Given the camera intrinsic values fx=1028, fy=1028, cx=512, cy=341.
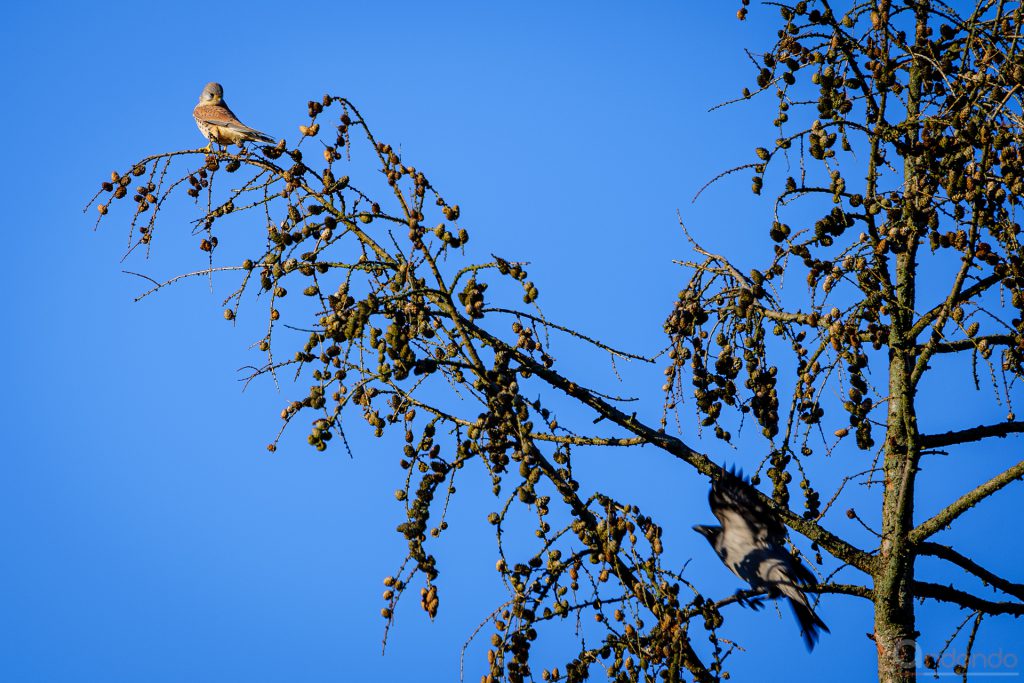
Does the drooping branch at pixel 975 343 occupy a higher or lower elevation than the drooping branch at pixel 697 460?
higher

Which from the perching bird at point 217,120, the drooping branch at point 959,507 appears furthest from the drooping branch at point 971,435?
the perching bird at point 217,120

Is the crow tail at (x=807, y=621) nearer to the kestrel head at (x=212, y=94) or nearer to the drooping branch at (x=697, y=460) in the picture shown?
the drooping branch at (x=697, y=460)

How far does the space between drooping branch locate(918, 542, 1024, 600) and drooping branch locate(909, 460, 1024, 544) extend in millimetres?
81

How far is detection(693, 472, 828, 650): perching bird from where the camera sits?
5.04 meters

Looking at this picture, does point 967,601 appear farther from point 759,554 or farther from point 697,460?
point 697,460

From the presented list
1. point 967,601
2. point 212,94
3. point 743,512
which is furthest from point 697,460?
point 212,94

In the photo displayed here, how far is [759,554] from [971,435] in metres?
1.20

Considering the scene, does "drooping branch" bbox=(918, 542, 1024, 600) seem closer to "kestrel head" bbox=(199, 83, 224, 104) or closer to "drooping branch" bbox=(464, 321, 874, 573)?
"drooping branch" bbox=(464, 321, 874, 573)

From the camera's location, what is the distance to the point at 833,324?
151 inches

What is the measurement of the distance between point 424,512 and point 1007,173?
2733 mm

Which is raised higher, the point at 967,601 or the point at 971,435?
the point at 971,435

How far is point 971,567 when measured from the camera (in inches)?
190

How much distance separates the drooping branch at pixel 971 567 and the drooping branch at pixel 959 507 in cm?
8

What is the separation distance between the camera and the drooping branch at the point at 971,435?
468cm
